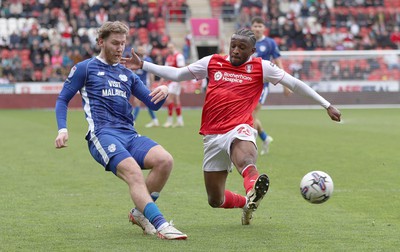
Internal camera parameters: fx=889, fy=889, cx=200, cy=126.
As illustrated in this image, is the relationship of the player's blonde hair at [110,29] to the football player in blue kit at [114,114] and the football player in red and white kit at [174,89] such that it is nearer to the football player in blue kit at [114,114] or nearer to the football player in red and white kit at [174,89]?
the football player in blue kit at [114,114]

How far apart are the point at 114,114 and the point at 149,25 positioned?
32287 millimetres

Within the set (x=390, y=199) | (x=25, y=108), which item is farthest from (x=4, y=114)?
(x=390, y=199)

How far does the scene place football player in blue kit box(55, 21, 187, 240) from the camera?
304 inches

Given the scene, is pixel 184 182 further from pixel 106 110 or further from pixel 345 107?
pixel 345 107

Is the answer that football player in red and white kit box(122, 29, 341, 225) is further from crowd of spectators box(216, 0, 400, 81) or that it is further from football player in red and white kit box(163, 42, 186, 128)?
crowd of spectators box(216, 0, 400, 81)

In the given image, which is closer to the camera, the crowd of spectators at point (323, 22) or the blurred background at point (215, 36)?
the blurred background at point (215, 36)

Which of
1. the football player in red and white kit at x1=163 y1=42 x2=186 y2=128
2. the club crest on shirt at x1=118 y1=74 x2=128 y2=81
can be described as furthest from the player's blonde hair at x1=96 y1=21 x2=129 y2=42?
the football player in red and white kit at x1=163 y1=42 x2=186 y2=128

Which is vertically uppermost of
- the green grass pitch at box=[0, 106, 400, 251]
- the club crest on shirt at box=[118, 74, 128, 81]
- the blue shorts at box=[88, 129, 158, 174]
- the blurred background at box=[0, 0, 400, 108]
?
the club crest on shirt at box=[118, 74, 128, 81]

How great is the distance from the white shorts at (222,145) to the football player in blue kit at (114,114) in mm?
653

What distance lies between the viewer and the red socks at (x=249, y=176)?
7.73m

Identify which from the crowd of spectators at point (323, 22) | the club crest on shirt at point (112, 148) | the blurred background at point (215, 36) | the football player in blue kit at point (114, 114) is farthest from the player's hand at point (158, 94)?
the crowd of spectators at point (323, 22)

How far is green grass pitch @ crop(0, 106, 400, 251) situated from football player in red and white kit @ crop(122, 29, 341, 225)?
52 centimetres

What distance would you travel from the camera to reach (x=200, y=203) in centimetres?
1003

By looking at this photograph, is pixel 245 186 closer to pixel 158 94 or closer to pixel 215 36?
pixel 158 94
